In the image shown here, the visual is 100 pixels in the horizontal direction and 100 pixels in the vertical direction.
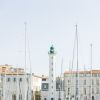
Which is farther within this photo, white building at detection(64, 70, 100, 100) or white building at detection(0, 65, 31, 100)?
white building at detection(64, 70, 100, 100)

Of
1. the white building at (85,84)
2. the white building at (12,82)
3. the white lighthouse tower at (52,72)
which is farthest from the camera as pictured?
the white building at (85,84)

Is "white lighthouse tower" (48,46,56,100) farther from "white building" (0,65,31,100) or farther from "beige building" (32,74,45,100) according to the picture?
"beige building" (32,74,45,100)

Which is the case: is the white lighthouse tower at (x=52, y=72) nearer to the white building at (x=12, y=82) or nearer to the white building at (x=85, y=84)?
the white building at (x=12, y=82)

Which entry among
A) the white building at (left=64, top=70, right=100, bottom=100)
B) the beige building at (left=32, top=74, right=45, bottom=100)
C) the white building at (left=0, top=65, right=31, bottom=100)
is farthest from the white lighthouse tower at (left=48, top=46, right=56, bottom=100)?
the white building at (left=64, top=70, right=100, bottom=100)

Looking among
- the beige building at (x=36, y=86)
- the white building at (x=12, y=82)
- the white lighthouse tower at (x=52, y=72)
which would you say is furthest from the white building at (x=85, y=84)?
the white lighthouse tower at (x=52, y=72)

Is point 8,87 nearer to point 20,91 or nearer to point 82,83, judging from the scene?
point 20,91

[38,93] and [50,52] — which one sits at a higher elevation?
[50,52]

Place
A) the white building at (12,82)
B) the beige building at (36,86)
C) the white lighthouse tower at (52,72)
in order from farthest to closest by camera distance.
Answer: the beige building at (36,86) < the white building at (12,82) < the white lighthouse tower at (52,72)

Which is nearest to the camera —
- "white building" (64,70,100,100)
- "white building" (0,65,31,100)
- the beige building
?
"white building" (0,65,31,100)

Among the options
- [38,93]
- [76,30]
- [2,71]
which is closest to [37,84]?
[38,93]

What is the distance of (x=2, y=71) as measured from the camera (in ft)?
226

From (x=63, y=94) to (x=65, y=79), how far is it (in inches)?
212

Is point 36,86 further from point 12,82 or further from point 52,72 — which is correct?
point 52,72

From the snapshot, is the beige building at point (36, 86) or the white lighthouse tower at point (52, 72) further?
the beige building at point (36, 86)
